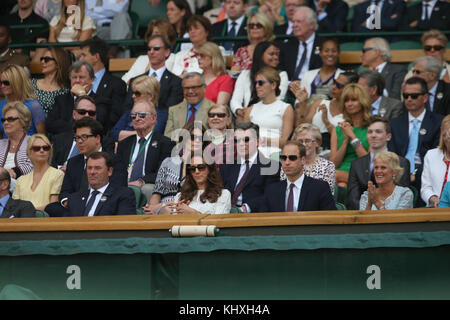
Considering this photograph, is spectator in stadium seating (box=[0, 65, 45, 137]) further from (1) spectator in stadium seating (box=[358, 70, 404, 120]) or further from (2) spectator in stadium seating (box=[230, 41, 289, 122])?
(1) spectator in stadium seating (box=[358, 70, 404, 120])

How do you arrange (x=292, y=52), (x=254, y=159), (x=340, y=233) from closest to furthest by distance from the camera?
(x=340, y=233) < (x=254, y=159) < (x=292, y=52)

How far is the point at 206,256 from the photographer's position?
6.52m

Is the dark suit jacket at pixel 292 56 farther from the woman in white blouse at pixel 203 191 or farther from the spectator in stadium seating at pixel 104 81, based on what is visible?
the woman in white blouse at pixel 203 191

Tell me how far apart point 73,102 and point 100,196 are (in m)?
2.74

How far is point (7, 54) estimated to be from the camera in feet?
39.6

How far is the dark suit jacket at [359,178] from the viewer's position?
816 cm

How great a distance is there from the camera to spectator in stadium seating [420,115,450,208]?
8094 millimetres

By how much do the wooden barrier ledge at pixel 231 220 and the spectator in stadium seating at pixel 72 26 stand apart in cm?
550

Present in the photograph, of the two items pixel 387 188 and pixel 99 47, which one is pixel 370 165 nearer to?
pixel 387 188

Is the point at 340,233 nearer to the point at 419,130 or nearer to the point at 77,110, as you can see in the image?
the point at 419,130

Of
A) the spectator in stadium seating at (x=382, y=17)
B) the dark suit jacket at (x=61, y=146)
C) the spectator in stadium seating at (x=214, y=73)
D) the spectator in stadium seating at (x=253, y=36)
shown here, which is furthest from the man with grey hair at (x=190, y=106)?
the spectator in stadium seating at (x=382, y=17)

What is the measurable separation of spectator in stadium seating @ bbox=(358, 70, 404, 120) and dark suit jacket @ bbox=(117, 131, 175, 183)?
2.29 m
